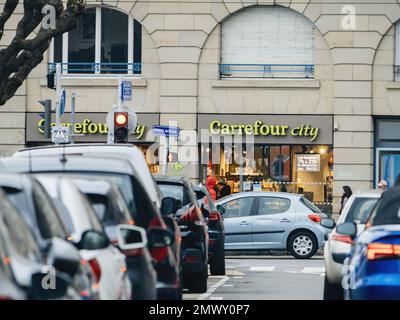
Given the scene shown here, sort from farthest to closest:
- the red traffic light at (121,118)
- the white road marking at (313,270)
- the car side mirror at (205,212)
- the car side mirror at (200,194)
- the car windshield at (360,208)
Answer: the red traffic light at (121,118)
the white road marking at (313,270)
the car side mirror at (200,194)
the car side mirror at (205,212)
the car windshield at (360,208)

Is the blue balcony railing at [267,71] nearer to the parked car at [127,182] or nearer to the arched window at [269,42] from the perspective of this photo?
the arched window at [269,42]

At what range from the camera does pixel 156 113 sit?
36.7 metres

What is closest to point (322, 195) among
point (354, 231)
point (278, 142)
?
point (278, 142)

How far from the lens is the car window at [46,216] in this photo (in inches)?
332

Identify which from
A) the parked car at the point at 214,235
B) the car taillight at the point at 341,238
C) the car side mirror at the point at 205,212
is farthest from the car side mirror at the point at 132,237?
the parked car at the point at 214,235

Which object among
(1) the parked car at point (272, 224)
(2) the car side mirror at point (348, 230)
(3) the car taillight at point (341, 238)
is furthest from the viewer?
(1) the parked car at point (272, 224)

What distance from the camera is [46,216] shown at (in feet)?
28.1

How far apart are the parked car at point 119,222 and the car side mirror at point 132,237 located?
2.7 inches

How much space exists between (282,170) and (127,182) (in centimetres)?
2571

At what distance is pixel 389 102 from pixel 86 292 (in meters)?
28.8

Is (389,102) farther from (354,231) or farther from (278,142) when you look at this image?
(354,231)

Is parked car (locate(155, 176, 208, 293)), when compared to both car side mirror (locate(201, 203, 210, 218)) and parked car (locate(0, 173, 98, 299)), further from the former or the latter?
parked car (locate(0, 173, 98, 299))

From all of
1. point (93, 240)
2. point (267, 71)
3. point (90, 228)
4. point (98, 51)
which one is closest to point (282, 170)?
point (267, 71)

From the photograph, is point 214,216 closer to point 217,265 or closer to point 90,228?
point 217,265
